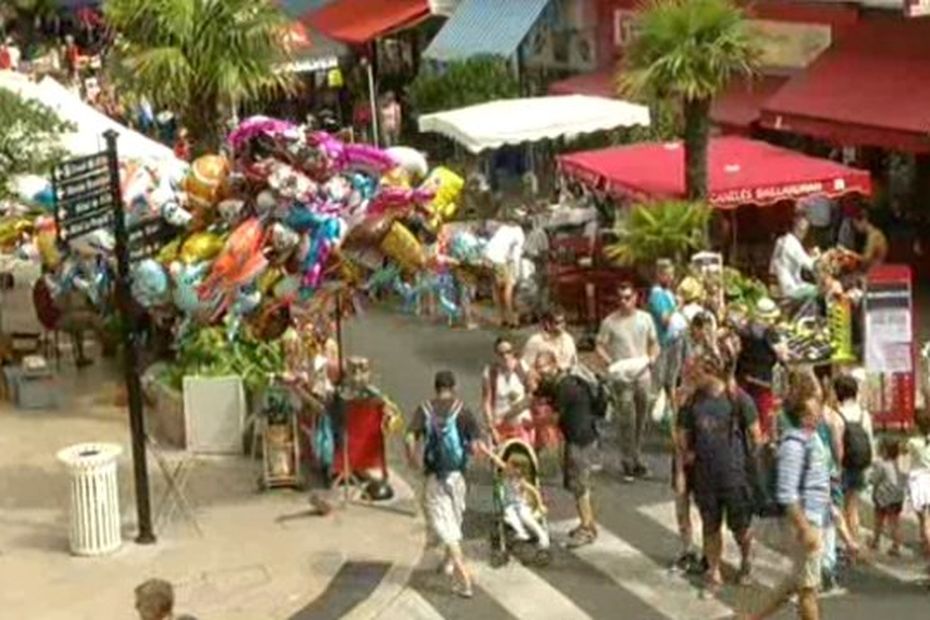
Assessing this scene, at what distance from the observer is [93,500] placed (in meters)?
16.2

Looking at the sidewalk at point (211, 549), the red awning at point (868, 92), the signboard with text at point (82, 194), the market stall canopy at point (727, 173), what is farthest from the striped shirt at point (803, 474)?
the red awning at point (868, 92)

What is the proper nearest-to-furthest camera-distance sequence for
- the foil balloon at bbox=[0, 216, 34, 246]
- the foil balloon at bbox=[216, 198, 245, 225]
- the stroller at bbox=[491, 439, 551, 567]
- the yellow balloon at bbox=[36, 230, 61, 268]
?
the stroller at bbox=[491, 439, 551, 567] < the foil balloon at bbox=[216, 198, 245, 225] < the yellow balloon at bbox=[36, 230, 61, 268] < the foil balloon at bbox=[0, 216, 34, 246]

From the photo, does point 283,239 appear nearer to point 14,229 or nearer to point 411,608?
point 411,608

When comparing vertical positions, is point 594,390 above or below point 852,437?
above

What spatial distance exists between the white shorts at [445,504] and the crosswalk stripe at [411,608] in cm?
49

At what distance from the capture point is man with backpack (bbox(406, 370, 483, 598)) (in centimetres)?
1480

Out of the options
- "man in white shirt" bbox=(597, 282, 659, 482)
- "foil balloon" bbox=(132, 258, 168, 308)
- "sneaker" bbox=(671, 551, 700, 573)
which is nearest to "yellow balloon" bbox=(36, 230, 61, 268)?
"foil balloon" bbox=(132, 258, 168, 308)

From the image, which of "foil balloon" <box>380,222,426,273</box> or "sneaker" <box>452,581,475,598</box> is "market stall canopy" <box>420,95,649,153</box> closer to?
"foil balloon" <box>380,222,426,273</box>

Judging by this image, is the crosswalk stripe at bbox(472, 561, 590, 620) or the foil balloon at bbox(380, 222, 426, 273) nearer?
the crosswalk stripe at bbox(472, 561, 590, 620)

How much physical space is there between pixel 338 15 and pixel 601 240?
17.2 meters

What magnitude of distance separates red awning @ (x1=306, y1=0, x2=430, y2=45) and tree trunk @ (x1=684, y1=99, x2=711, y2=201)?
15.8 metres

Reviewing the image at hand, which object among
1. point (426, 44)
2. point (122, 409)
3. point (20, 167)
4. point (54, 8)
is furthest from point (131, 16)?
point (54, 8)

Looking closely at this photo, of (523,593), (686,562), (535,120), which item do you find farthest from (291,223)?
(535,120)

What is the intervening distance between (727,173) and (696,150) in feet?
2.87
